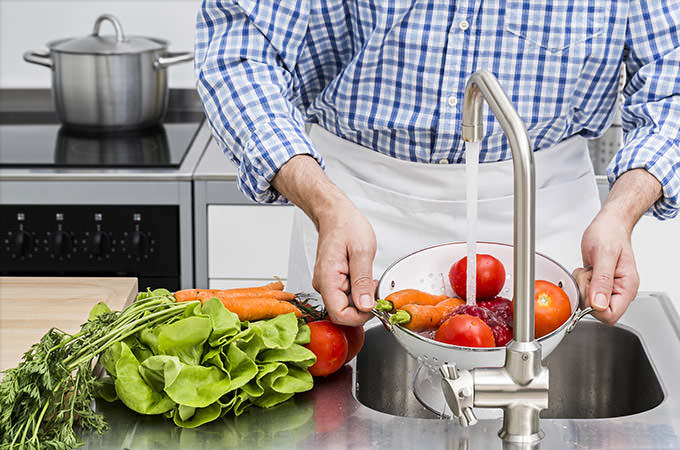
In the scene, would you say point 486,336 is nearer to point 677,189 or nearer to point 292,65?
point 677,189

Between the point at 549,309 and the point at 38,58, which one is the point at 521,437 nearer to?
the point at 549,309

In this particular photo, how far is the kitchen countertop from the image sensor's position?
947mm

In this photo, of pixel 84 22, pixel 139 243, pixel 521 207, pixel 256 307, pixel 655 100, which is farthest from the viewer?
pixel 84 22

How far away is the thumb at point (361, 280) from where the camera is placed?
103 cm

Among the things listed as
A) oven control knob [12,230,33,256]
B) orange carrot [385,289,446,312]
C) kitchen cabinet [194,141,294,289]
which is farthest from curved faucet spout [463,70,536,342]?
oven control knob [12,230,33,256]

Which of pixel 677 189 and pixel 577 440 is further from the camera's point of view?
pixel 677 189

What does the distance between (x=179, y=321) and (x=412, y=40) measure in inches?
24.2

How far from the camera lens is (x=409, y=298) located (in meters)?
1.05

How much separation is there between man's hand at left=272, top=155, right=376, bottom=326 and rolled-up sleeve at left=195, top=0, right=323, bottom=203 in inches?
4.2

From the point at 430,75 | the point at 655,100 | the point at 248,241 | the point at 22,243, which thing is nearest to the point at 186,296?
the point at 430,75

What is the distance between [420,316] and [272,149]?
0.35m

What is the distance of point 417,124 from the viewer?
140cm

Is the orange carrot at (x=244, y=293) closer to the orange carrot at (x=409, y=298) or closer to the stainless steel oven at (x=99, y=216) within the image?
the orange carrot at (x=409, y=298)

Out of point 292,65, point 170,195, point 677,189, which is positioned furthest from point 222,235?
point 677,189
